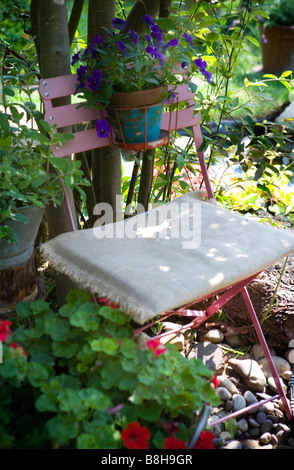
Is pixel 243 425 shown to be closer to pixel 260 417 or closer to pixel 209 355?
pixel 260 417

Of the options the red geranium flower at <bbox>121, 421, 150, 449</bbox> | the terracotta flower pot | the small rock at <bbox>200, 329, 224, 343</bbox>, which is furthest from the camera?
the terracotta flower pot

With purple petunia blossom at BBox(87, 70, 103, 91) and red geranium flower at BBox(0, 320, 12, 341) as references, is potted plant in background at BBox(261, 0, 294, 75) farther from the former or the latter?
red geranium flower at BBox(0, 320, 12, 341)

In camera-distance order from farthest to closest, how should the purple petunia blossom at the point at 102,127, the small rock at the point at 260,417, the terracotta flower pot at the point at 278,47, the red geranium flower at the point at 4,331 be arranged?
1. the terracotta flower pot at the point at 278,47
2. the small rock at the point at 260,417
3. the purple petunia blossom at the point at 102,127
4. the red geranium flower at the point at 4,331

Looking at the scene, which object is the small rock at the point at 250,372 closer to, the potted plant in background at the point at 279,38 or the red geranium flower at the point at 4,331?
the red geranium flower at the point at 4,331

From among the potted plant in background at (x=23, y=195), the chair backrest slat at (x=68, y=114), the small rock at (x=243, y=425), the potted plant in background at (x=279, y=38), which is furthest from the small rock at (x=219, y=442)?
the potted plant in background at (x=279, y=38)

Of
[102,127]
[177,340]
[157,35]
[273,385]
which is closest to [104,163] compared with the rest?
[102,127]

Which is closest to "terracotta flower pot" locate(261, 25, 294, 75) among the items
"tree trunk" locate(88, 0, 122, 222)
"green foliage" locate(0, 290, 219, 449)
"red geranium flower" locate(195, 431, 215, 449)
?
"tree trunk" locate(88, 0, 122, 222)

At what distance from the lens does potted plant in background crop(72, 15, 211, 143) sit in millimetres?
1645

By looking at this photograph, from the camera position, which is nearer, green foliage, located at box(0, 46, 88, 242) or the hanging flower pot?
green foliage, located at box(0, 46, 88, 242)

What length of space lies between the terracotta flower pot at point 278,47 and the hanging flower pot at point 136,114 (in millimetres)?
4756

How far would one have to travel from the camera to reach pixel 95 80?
1635mm

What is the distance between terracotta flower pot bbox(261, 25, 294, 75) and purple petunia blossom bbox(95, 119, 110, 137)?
191 inches

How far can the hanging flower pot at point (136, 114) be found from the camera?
1673 millimetres
